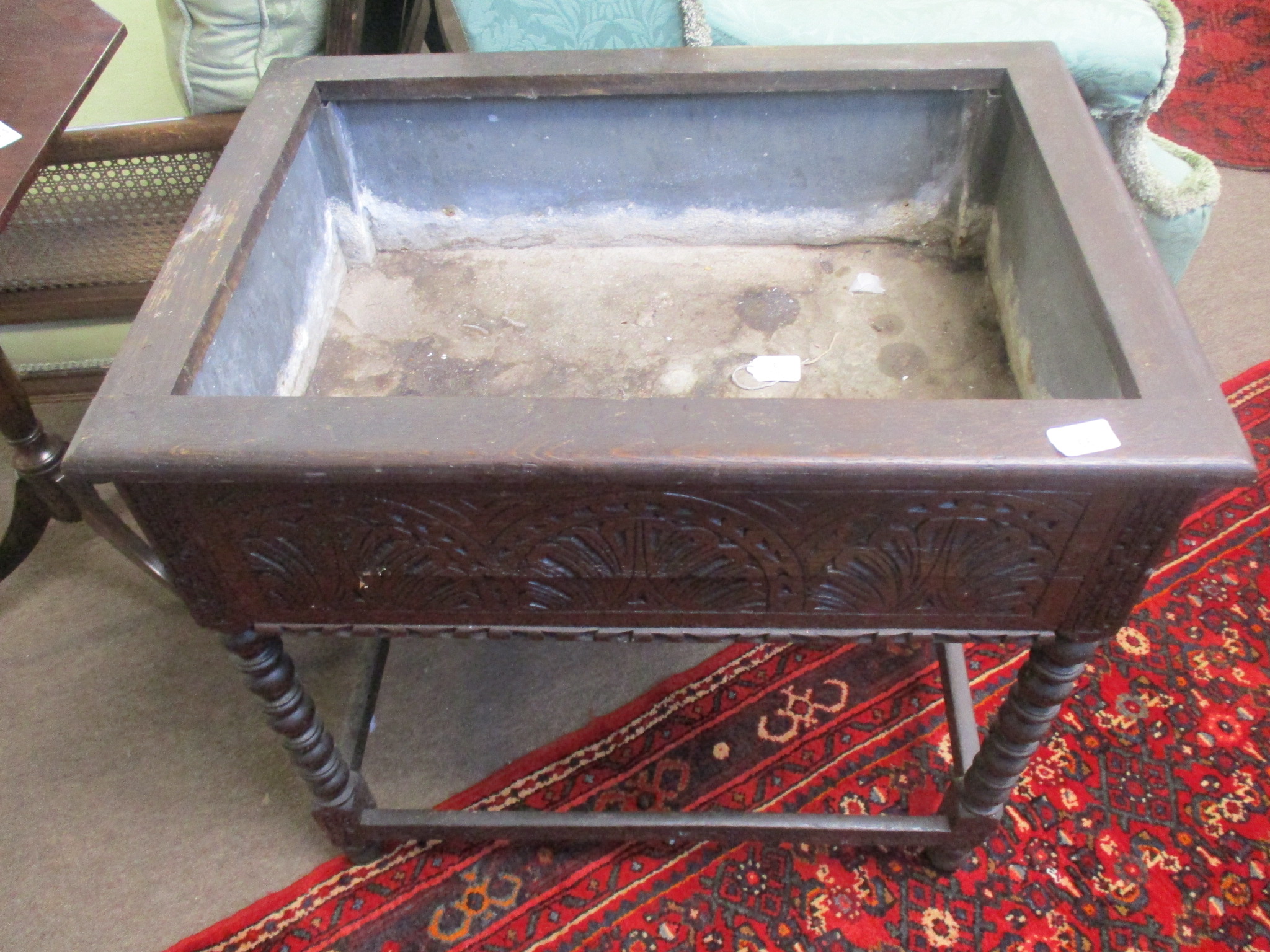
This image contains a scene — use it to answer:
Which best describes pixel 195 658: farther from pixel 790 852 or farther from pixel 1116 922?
pixel 1116 922

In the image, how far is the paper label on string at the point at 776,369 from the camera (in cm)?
111

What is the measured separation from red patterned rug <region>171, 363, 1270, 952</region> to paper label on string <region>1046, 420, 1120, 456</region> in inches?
31.6

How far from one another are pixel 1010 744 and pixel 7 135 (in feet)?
4.37

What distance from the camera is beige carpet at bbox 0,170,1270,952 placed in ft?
4.27

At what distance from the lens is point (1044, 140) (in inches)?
38.7

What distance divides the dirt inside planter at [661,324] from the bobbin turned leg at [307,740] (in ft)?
1.06

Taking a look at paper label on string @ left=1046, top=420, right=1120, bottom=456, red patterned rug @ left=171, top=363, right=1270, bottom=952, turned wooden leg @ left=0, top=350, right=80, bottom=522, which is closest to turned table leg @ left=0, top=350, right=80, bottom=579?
turned wooden leg @ left=0, top=350, right=80, bottom=522

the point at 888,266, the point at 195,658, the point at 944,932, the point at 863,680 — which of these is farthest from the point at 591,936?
the point at 888,266

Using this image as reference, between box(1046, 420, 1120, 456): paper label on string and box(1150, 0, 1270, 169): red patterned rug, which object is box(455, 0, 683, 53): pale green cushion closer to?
box(1046, 420, 1120, 456): paper label on string

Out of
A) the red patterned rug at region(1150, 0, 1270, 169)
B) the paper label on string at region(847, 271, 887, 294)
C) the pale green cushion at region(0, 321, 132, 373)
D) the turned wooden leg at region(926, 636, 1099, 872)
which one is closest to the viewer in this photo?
the turned wooden leg at region(926, 636, 1099, 872)

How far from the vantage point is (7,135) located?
1072 millimetres

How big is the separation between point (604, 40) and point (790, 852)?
1217mm

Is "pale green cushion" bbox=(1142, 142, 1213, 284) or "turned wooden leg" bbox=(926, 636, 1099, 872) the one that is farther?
"pale green cushion" bbox=(1142, 142, 1213, 284)

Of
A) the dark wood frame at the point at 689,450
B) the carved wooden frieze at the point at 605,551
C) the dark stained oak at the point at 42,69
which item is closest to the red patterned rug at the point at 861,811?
the dark wood frame at the point at 689,450
